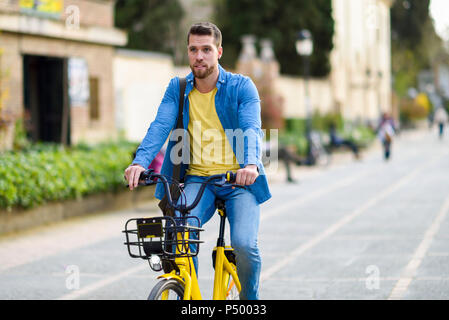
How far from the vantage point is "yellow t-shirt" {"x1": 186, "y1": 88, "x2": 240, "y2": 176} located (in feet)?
16.3

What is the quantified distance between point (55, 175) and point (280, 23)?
103ft

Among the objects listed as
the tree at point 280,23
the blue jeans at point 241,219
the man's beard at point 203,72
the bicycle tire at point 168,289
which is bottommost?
the bicycle tire at point 168,289

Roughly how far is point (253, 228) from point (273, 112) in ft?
79.3

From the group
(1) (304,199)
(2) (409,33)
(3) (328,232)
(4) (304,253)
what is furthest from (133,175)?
(2) (409,33)

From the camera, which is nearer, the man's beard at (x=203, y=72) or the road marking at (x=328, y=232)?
the man's beard at (x=203, y=72)

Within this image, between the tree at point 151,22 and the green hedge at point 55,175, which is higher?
the tree at point 151,22

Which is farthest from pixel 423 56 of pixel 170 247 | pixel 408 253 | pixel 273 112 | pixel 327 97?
pixel 170 247

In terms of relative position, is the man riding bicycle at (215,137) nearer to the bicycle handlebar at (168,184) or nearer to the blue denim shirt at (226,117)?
the blue denim shirt at (226,117)

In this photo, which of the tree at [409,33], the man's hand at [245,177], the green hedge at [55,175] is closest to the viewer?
the man's hand at [245,177]

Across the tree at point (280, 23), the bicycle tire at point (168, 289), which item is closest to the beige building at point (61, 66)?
the bicycle tire at point (168, 289)

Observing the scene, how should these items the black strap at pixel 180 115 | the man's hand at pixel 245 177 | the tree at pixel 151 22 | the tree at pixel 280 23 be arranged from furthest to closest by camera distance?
the tree at pixel 151 22 → the tree at pixel 280 23 → the black strap at pixel 180 115 → the man's hand at pixel 245 177

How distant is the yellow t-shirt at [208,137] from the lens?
4.98 metres

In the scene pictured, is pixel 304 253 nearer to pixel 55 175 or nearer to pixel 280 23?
pixel 55 175

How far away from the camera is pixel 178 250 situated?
4453mm
